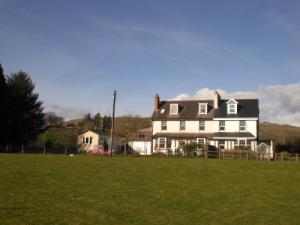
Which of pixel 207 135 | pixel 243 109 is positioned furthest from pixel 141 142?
pixel 243 109

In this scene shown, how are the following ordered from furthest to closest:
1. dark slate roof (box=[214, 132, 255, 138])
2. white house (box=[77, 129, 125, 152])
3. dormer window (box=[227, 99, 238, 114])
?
white house (box=[77, 129, 125, 152]), dormer window (box=[227, 99, 238, 114]), dark slate roof (box=[214, 132, 255, 138])

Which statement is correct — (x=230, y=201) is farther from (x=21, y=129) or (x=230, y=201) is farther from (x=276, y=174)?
(x=21, y=129)

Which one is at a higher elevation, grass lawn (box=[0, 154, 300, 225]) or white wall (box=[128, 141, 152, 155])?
white wall (box=[128, 141, 152, 155])

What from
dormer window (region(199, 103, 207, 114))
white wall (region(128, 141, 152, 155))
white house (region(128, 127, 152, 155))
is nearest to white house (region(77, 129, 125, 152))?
white house (region(128, 127, 152, 155))

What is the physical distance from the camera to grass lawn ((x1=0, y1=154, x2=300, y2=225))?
14.0 m

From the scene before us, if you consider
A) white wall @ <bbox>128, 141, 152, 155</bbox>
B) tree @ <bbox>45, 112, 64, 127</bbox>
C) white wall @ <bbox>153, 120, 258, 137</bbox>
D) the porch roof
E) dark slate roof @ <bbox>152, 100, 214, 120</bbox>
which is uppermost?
tree @ <bbox>45, 112, 64, 127</bbox>

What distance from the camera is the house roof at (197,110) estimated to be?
57.0 meters

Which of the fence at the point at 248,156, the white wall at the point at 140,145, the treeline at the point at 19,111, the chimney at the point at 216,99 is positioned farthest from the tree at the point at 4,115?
the chimney at the point at 216,99

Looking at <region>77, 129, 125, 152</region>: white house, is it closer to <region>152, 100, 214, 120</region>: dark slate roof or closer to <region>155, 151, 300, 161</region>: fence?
<region>152, 100, 214, 120</region>: dark slate roof

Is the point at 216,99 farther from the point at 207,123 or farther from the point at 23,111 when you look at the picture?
the point at 23,111

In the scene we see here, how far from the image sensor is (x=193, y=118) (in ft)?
195

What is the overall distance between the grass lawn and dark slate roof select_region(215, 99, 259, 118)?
28.4 m

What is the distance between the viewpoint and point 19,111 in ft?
190

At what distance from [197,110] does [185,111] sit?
1.92 m
